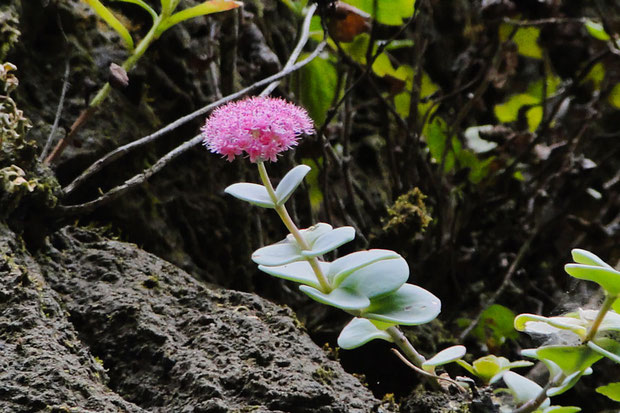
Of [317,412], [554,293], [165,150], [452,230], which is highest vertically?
[165,150]

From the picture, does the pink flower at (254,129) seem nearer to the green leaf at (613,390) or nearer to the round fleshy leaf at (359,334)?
the round fleshy leaf at (359,334)

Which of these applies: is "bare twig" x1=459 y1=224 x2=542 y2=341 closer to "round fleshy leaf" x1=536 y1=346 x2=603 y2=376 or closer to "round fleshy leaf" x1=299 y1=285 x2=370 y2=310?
"round fleshy leaf" x1=536 y1=346 x2=603 y2=376

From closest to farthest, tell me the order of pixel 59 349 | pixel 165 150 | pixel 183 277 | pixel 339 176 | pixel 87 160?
pixel 59 349 → pixel 183 277 → pixel 87 160 → pixel 165 150 → pixel 339 176

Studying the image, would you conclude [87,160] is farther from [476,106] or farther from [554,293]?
[554,293]

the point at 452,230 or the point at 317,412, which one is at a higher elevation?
the point at 317,412

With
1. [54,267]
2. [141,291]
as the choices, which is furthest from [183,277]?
[54,267]

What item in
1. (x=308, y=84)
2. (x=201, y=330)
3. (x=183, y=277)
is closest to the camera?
(x=201, y=330)

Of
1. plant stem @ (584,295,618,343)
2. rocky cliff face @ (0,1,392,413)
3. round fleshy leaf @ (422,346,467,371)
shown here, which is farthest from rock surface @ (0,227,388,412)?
plant stem @ (584,295,618,343)
